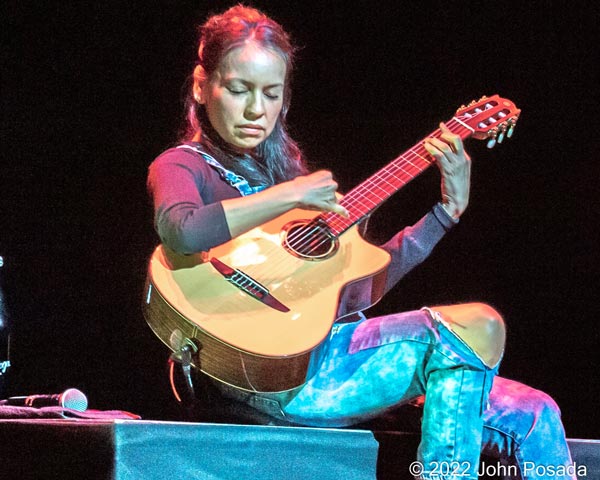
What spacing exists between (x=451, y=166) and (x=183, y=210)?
794 mm

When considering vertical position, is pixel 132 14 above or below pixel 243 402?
above

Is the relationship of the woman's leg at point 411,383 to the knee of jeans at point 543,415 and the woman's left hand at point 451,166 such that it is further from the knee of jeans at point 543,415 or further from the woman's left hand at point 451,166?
the woman's left hand at point 451,166

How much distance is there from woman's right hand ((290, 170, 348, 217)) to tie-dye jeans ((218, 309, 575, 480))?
0.98ft

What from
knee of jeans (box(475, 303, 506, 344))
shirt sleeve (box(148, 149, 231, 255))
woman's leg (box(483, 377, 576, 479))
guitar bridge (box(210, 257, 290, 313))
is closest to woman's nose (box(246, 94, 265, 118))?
shirt sleeve (box(148, 149, 231, 255))

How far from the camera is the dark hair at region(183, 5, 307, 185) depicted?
202 cm

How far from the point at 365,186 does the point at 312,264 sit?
313 millimetres

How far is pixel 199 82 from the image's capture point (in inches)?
83.4

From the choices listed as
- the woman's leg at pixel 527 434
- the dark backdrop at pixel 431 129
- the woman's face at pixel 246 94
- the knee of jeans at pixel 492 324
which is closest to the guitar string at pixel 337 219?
the woman's face at pixel 246 94

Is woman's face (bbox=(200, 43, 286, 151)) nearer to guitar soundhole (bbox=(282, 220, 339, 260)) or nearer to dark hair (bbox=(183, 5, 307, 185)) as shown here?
dark hair (bbox=(183, 5, 307, 185))

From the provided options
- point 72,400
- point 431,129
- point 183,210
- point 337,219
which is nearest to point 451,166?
point 337,219

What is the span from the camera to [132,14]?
2787mm

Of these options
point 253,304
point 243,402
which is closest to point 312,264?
point 253,304

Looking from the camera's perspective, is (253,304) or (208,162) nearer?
(253,304)

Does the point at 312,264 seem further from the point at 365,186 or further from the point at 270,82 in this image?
the point at 270,82
